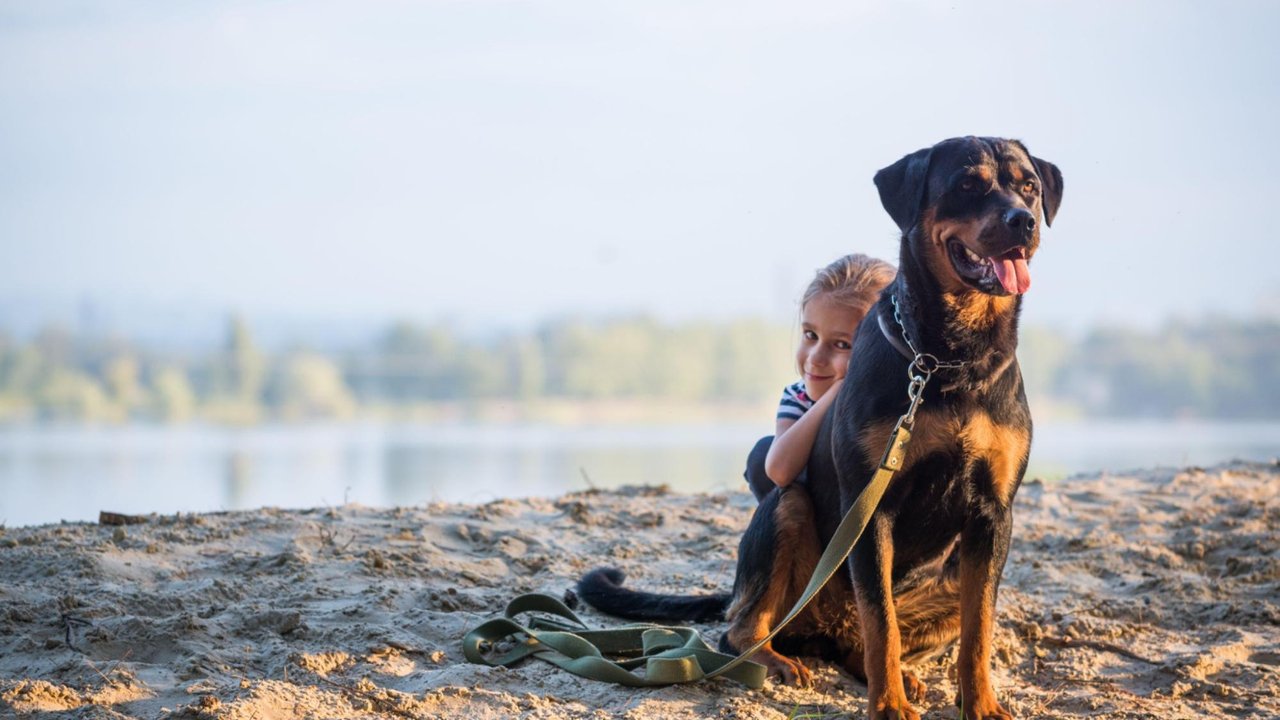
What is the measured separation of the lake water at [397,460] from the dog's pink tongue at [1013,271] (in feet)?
12.1

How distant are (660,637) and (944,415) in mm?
1153

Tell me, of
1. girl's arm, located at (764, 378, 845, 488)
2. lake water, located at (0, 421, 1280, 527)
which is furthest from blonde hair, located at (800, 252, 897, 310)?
lake water, located at (0, 421, 1280, 527)

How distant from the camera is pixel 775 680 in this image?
3.42 m

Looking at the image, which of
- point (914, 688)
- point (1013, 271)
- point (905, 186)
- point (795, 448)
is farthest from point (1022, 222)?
point (914, 688)

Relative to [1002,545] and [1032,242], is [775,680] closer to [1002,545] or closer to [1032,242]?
[1002,545]

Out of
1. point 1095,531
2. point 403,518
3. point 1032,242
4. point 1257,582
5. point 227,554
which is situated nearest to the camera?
point 1032,242

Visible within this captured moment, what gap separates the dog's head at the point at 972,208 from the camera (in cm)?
299

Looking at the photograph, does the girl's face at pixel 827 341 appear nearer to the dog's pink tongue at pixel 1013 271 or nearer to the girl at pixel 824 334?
the girl at pixel 824 334

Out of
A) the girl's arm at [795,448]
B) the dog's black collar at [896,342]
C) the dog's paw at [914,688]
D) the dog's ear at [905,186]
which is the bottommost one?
the dog's paw at [914,688]

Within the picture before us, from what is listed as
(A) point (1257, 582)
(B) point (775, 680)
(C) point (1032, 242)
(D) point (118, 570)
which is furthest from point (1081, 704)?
(D) point (118, 570)

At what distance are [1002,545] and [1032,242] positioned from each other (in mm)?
858

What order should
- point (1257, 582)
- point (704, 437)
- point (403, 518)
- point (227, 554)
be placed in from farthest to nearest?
point (704, 437) → point (403, 518) → point (1257, 582) → point (227, 554)

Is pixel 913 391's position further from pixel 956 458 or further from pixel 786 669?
pixel 786 669

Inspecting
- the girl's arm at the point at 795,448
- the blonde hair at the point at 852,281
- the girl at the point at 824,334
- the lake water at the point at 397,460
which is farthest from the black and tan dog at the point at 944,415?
the lake water at the point at 397,460
